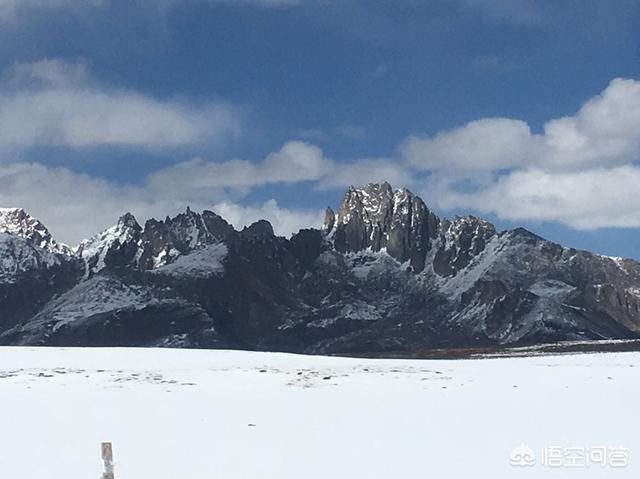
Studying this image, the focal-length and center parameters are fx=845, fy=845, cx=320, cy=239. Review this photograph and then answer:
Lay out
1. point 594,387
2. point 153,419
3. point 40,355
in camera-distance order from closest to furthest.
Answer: point 153,419
point 594,387
point 40,355

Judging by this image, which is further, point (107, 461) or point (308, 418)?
Result: point (308, 418)

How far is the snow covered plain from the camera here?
22094mm

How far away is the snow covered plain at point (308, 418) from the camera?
72.5ft

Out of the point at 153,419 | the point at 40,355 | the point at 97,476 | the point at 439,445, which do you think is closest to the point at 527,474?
the point at 439,445

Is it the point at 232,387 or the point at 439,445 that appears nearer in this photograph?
the point at 439,445

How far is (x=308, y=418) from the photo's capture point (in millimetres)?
28562

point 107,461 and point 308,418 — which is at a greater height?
point 107,461

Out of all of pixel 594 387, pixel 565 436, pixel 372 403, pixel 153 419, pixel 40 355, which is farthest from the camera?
pixel 40 355

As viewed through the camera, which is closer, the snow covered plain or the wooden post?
the wooden post

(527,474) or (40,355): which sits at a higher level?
(40,355)

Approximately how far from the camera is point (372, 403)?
1235 inches

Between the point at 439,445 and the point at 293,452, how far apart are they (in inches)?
164

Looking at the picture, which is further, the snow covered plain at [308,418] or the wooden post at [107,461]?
the snow covered plain at [308,418]

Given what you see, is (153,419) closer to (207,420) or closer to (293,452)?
(207,420)
